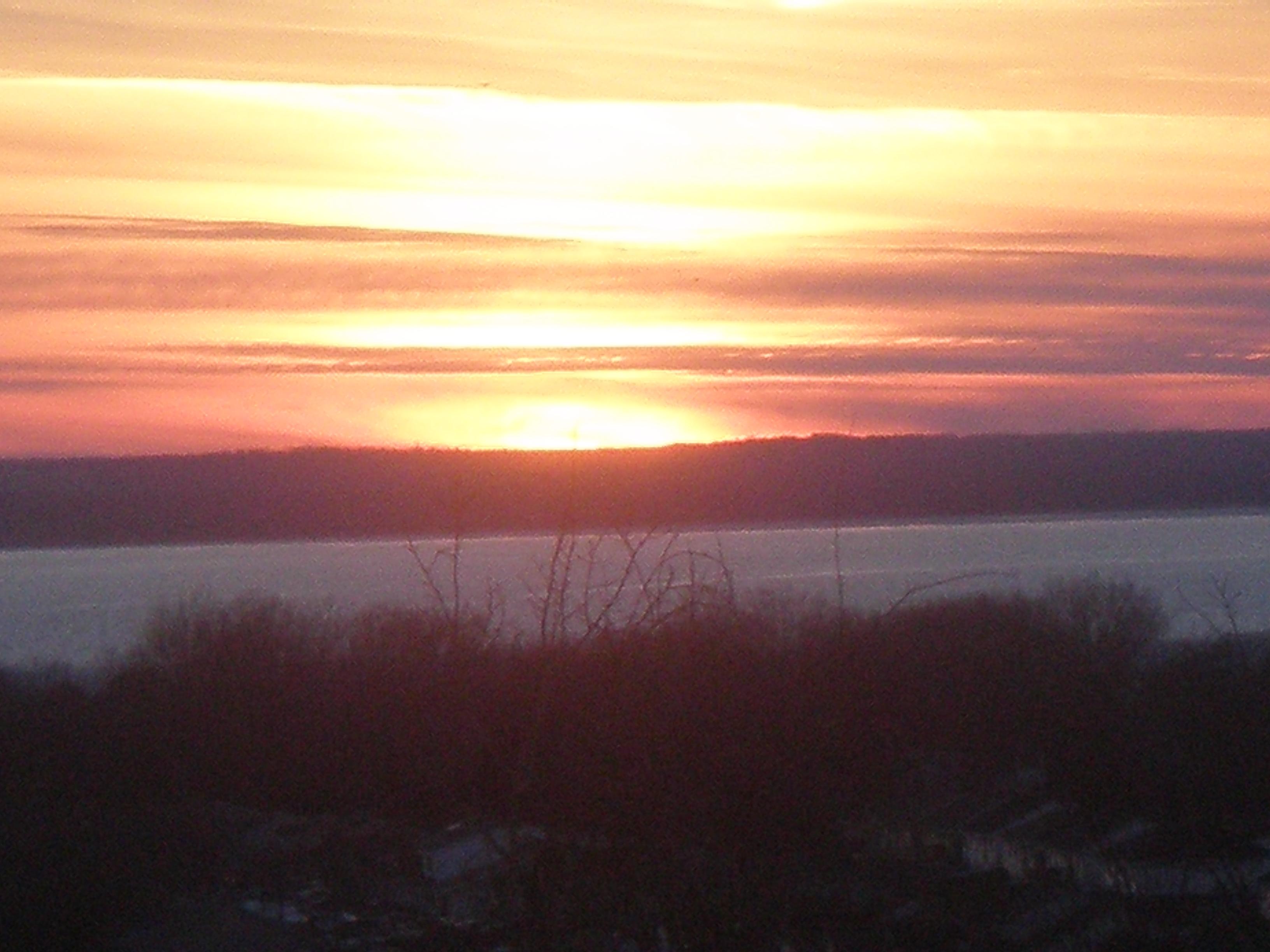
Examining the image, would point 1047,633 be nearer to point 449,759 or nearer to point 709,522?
point 709,522

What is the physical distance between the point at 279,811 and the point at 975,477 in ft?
179

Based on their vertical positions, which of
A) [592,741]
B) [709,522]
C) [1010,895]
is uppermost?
[709,522]

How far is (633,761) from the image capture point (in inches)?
466

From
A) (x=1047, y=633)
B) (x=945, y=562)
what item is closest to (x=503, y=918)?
(x=1047, y=633)

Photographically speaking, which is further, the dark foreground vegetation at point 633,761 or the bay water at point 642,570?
the bay water at point 642,570

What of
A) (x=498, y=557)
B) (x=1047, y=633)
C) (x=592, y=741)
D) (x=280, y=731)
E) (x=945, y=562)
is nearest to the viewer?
(x=592, y=741)

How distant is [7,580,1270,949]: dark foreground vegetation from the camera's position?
358 inches

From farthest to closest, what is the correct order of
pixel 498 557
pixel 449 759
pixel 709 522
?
pixel 498 557, pixel 709 522, pixel 449 759

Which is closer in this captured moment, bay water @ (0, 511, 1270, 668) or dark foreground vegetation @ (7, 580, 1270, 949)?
dark foreground vegetation @ (7, 580, 1270, 949)

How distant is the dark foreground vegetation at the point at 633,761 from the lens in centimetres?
909

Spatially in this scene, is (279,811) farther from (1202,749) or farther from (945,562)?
(945,562)

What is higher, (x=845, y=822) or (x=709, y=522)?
(x=709, y=522)

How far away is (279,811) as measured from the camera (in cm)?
1311

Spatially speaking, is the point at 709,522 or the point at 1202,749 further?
the point at 709,522
